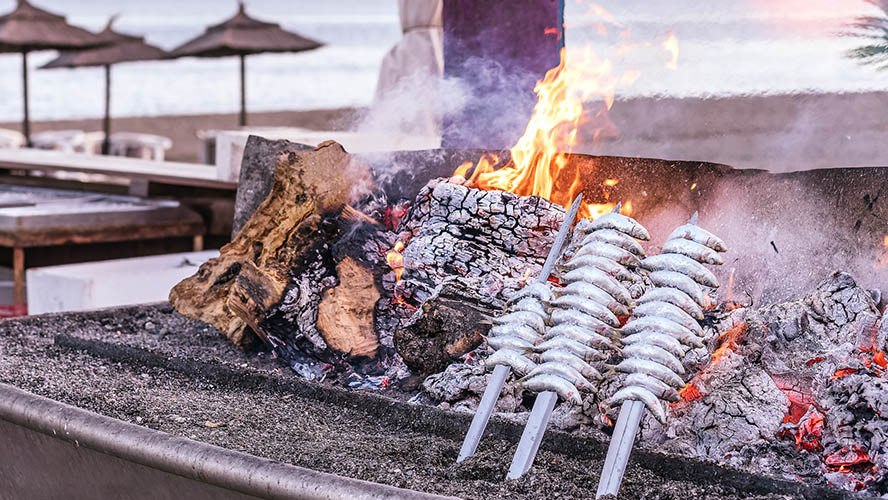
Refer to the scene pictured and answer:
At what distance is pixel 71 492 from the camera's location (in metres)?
2.17

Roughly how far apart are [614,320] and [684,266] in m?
0.17

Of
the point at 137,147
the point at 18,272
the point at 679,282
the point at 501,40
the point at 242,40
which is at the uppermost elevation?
the point at 501,40

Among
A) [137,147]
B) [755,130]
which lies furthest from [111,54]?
[755,130]

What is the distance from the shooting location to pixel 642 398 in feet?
5.62

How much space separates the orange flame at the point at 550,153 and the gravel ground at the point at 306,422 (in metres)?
0.82

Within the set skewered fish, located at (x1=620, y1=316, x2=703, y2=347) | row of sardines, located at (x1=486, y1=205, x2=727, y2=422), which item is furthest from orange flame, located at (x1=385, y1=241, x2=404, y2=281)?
skewered fish, located at (x1=620, y1=316, x2=703, y2=347)

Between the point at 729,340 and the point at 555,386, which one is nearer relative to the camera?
the point at 555,386

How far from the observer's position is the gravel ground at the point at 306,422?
1759mm

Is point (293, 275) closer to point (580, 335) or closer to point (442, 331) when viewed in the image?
point (442, 331)

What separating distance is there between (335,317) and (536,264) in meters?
0.58

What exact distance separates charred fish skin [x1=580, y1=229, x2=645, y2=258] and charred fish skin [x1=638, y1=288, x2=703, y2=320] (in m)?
0.10

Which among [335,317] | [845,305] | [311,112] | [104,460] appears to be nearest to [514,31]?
[335,317]

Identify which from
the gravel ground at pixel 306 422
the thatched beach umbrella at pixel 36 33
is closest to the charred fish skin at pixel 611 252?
the gravel ground at pixel 306 422

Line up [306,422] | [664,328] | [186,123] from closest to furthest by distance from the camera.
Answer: [664,328] < [306,422] < [186,123]
